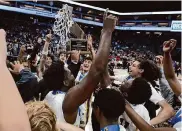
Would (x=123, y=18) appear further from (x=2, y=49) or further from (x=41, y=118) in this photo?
(x=2, y=49)

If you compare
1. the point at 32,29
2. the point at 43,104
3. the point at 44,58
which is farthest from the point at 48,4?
the point at 43,104

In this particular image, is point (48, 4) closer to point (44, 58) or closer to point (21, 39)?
point (21, 39)

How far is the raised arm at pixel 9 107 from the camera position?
0.62 metres

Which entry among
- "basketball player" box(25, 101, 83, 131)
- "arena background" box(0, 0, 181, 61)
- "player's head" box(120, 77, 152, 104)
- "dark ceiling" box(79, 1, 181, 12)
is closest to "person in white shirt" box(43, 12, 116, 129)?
"player's head" box(120, 77, 152, 104)

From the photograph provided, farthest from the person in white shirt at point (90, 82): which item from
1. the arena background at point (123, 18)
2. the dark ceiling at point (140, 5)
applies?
the dark ceiling at point (140, 5)

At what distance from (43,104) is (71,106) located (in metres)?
0.82

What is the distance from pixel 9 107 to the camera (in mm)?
623

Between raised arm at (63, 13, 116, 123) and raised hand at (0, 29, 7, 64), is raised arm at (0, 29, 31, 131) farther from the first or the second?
raised arm at (63, 13, 116, 123)

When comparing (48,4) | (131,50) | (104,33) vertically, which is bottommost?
(131,50)

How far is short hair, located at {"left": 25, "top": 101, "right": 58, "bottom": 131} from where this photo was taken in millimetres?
946

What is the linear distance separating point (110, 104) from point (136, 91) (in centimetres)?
49

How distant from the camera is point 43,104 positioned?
1.04 meters

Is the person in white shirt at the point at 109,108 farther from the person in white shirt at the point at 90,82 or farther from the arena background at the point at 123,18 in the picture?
the arena background at the point at 123,18

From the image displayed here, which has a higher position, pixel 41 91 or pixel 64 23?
pixel 64 23
